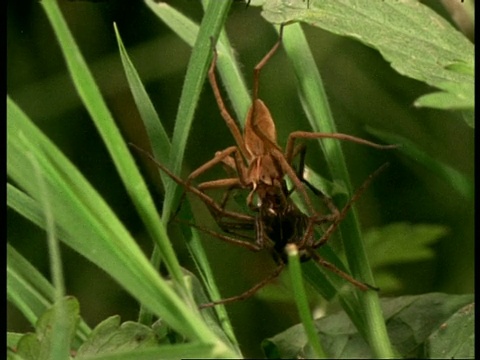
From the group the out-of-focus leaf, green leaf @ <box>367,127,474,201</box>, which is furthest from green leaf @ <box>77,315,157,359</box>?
the out-of-focus leaf

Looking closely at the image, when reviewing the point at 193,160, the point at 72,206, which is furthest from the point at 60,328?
the point at 193,160

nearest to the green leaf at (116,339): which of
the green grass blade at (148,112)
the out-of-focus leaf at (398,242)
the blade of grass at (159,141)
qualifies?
the blade of grass at (159,141)

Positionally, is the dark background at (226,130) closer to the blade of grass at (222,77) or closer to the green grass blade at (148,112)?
the blade of grass at (222,77)

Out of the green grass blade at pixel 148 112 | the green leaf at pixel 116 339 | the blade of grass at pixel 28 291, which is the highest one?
the green grass blade at pixel 148 112

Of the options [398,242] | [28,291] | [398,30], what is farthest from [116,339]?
[398,242]

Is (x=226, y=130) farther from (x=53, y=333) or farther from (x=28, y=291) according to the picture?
(x=53, y=333)

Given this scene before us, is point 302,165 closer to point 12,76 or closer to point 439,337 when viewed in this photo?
point 439,337
